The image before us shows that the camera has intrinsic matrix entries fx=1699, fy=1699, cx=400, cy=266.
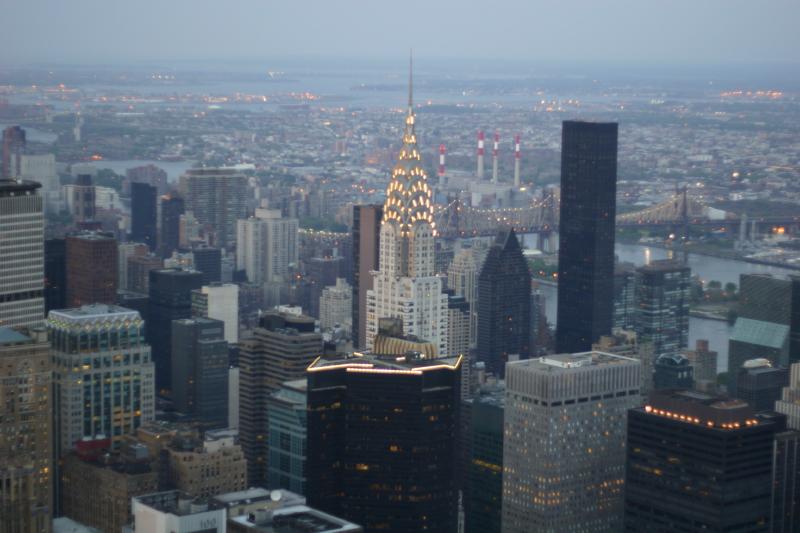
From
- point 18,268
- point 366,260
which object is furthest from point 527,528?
point 366,260

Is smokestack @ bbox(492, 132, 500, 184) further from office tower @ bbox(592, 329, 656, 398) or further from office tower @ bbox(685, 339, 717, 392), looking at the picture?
office tower @ bbox(685, 339, 717, 392)

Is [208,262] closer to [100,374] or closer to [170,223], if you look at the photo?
[170,223]

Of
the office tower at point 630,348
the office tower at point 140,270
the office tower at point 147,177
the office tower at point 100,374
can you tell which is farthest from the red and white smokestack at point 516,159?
the office tower at point 100,374

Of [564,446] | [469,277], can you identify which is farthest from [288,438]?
[469,277]

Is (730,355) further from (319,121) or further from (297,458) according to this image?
(319,121)

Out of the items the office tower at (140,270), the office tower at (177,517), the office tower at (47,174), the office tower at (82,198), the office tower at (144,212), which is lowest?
the office tower at (177,517)

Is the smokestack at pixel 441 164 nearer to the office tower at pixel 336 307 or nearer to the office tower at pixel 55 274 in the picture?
the office tower at pixel 336 307
